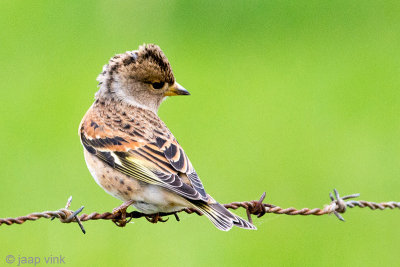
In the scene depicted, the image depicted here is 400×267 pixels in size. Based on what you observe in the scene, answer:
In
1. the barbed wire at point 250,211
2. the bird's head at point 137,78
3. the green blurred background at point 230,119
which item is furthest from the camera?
the green blurred background at point 230,119

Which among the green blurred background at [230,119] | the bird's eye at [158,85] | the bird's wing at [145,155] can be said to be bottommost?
the green blurred background at [230,119]

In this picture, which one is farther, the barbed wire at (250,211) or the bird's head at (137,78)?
the bird's head at (137,78)

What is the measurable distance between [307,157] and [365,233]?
7.25 ft

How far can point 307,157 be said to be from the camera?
1408 centimetres

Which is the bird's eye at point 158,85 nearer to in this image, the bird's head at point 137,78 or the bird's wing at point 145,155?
the bird's head at point 137,78

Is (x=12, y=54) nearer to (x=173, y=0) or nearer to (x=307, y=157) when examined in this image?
(x=173, y=0)

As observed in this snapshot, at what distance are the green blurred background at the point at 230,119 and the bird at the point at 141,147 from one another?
2777 mm

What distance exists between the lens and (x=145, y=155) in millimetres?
8125

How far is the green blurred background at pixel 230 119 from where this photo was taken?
11773 millimetres

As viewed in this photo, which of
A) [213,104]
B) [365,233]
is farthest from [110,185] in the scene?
[213,104]

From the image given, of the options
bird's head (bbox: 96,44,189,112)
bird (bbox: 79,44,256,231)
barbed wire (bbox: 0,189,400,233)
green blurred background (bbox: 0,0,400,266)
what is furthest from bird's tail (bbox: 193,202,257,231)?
green blurred background (bbox: 0,0,400,266)

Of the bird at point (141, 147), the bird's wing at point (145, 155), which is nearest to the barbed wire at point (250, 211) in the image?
the bird at point (141, 147)

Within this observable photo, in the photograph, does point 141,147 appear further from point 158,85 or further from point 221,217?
point 158,85

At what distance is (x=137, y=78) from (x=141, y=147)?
1.16 metres
